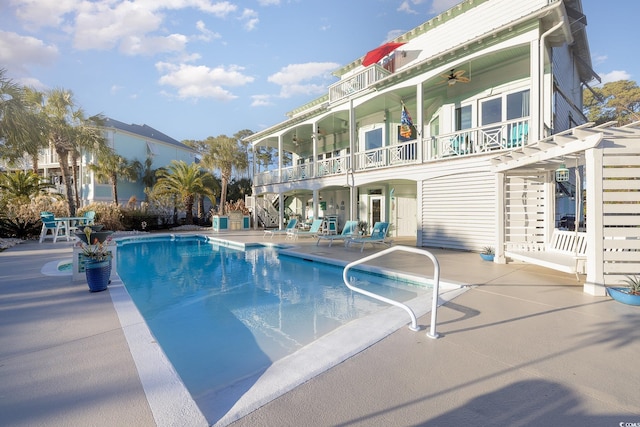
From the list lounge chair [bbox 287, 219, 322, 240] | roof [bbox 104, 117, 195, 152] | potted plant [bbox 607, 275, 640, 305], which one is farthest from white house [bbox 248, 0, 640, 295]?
roof [bbox 104, 117, 195, 152]

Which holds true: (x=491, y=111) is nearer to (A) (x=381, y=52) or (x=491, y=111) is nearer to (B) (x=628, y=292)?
(A) (x=381, y=52)

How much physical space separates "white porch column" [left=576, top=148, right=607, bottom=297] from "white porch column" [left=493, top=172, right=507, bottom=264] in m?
3.00

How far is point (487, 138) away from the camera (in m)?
10.2

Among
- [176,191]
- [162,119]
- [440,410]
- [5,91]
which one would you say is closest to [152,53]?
[5,91]

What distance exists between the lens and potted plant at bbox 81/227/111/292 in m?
5.45

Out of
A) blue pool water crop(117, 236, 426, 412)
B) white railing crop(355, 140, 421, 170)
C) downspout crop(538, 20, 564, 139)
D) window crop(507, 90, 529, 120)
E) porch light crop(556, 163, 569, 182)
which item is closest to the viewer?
blue pool water crop(117, 236, 426, 412)

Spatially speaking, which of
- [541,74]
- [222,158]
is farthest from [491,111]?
[222,158]

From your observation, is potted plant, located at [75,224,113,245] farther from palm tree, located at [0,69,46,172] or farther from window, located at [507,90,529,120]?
window, located at [507,90,529,120]

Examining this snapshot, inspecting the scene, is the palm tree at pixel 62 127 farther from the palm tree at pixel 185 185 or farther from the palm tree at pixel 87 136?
the palm tree at pixel 185 185

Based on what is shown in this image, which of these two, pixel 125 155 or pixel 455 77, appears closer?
pixel 455 77

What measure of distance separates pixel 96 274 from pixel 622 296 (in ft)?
29.0

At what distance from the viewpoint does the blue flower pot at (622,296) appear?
4574 millimetres

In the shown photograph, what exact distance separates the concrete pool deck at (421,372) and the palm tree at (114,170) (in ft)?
85.1

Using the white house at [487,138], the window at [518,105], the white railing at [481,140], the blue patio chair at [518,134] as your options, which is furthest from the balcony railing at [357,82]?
the blue patio chair at [518,134]
